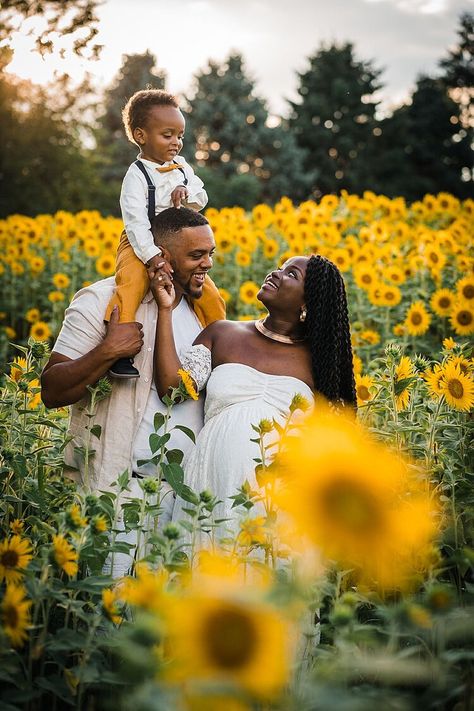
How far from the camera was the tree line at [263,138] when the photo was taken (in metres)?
22.5

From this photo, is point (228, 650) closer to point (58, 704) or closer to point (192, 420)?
point (58, 704)

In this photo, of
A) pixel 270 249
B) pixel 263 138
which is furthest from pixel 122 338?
pixel 263 138

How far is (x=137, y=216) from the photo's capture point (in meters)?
3.55

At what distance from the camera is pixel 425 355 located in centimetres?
541

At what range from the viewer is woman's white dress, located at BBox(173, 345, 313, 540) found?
9.18 feet

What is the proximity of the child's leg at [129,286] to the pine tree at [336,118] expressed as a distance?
26643 mm

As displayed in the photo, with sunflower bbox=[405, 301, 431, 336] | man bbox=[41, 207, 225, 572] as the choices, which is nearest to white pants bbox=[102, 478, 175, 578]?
man bbox=[41, 207, 225, 572]

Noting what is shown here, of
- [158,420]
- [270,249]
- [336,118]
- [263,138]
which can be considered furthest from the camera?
[336,118]

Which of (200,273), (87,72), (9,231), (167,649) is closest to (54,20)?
(87,72)

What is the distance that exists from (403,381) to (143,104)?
1916mm

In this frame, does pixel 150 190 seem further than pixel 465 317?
No

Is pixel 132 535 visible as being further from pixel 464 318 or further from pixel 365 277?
pixel 365 277

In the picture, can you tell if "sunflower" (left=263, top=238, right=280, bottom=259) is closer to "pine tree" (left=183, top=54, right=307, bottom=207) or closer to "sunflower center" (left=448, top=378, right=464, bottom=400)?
"sunflower center" (left=448, top=378, right=464, bottom=400)

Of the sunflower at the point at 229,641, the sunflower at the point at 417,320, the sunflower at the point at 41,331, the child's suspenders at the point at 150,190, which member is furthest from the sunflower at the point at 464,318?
the sunflower at the point at 229,641
